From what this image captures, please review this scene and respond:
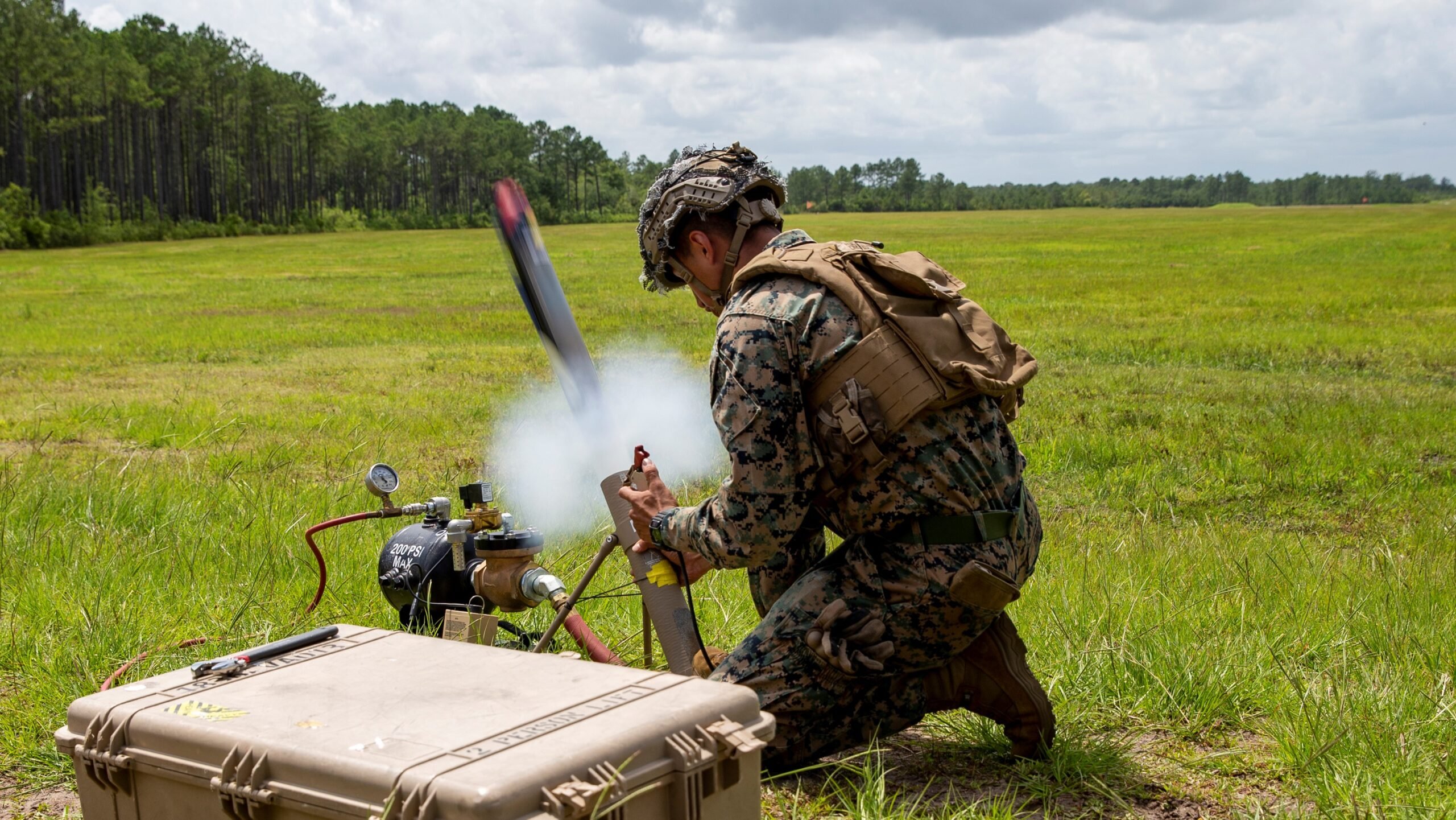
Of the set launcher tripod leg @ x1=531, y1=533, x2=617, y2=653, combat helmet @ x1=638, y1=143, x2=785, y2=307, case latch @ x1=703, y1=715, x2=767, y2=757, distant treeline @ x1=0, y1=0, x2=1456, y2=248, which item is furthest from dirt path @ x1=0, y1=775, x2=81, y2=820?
distant treeline @ x1=0, y1=0, x2=1456, y2=248

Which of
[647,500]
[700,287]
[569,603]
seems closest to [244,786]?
[569,603]

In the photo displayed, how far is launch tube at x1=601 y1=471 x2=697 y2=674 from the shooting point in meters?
3.51

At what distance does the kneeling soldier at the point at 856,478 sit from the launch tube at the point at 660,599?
0.11m

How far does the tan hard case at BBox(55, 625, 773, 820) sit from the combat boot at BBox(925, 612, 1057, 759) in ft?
3.78

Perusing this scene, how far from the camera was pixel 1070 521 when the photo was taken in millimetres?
7133

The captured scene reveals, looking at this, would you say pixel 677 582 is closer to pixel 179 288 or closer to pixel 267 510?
pixel 267 510

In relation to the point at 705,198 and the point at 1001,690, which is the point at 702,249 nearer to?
the point at 705,198

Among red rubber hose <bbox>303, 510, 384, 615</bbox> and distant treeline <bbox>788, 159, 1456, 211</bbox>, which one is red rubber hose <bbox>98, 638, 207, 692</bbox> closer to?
red rubber hose <bbox>303, 510, 384, 615</bbox>

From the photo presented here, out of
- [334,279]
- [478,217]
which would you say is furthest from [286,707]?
[478,217]

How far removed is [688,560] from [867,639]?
65cm

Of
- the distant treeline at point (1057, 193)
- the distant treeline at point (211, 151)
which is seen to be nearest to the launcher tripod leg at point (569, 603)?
the distant treeline at point (211, 151)

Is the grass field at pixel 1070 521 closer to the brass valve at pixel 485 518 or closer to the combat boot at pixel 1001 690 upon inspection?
the combat boot at pixel 1001 690

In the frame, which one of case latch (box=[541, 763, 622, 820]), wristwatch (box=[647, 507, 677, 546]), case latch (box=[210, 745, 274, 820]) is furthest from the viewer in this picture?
wristwatch (box=[647, 507, 677, 546])

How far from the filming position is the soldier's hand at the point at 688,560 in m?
3.61
